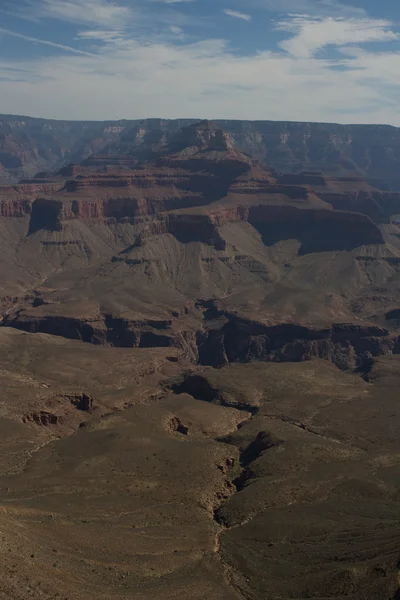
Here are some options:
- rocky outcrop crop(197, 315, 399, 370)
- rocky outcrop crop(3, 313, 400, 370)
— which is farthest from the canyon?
rocky outcrop crop(3, 313, 400, 370)

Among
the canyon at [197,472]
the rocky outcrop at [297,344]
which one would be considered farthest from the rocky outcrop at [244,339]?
the canyon at [197,472]

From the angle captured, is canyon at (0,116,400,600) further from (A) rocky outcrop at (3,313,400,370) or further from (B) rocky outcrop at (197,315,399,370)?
(A) rocky outcrop at (3,313,400,370)

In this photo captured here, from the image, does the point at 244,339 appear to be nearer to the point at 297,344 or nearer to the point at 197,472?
the point at 297,344

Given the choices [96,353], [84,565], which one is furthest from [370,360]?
[84,565]

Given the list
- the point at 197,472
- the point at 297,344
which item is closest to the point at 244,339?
the point at 297,344

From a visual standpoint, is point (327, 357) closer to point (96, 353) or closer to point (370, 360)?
point (370, 360)

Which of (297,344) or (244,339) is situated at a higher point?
(297,344)

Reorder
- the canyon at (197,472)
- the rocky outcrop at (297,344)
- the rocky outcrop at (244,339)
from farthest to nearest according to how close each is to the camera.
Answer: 1. the rocky outcrop at (244,339)
2. the rocky outcrop at (297,344)
3. the canyon at (197,472)

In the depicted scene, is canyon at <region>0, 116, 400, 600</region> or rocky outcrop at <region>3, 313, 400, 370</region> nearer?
canyon at <region>0, 116, 400, 600</region>

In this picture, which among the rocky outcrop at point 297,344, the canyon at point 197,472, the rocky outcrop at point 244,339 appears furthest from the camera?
the rocky outcrop at point 244,339

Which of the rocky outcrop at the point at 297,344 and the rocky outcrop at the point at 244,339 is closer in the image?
the rocky outcrop at the point at 297,344

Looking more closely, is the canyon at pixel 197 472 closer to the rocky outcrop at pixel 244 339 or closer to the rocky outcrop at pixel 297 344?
the rocky outcrop at pixel 297 344
